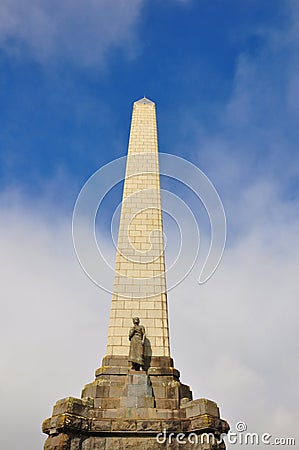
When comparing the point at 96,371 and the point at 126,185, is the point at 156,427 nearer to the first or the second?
the point at 96,371

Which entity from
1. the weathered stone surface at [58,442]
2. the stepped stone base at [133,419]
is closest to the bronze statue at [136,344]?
the stepped stone base at [133,419]

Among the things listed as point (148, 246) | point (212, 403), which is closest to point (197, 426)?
point (212, 403)

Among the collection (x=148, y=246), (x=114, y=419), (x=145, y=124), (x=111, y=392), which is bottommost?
(x=114, y=419)

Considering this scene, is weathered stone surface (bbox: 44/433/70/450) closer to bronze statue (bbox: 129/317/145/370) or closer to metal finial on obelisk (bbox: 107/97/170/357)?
bronze statue (bbox: 129/317/145/370)

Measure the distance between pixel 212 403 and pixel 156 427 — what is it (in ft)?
5.32

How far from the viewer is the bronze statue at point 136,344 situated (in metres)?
11.8

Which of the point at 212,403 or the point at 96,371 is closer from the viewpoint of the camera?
the point at 212,403

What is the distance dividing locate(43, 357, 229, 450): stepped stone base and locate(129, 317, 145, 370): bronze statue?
1.04 feet

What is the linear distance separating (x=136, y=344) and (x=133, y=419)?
2145 mm

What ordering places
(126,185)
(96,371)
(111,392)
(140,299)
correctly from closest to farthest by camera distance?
(111,392)
(96,371)
(140,299)
(126,185)

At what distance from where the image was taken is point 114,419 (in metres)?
10.5

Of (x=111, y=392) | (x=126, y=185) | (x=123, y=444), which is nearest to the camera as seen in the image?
(x=123, y=444)

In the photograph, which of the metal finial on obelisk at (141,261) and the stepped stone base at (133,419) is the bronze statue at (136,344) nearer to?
the stepped stone base at (133,419)

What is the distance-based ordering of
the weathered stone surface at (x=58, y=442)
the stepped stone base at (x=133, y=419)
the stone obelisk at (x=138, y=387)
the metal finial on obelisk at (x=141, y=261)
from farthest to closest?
the metal finial on obelisk at (x=141, y=261) < the stone obelisk at (x=138, y=387) < the stepped stone base at (x=133, y=419) < the weathered stone surface at (x=58, y=442)
